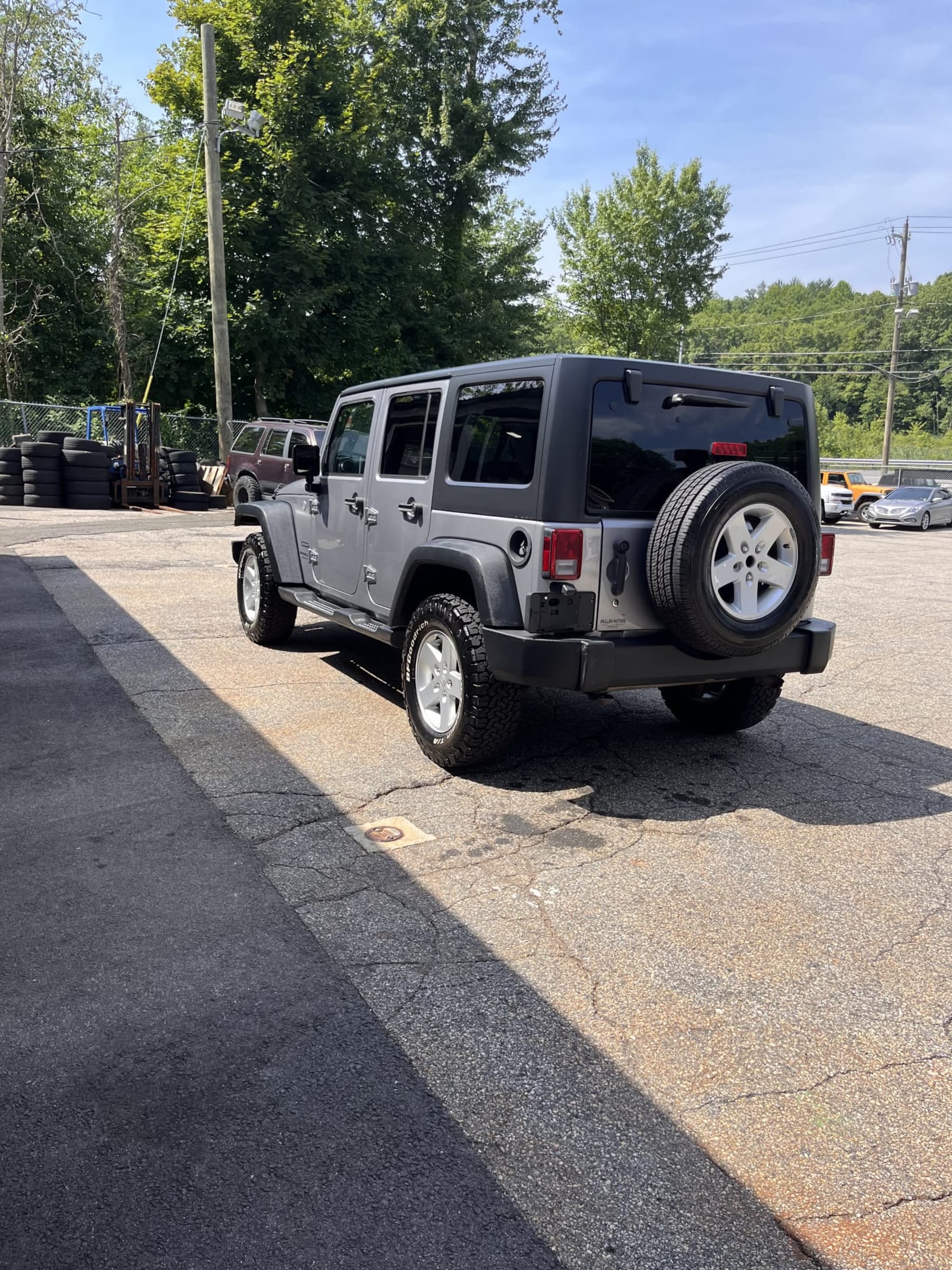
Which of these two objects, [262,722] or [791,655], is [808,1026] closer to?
[791,655]

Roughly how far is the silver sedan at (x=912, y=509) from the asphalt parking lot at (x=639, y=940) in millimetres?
22548

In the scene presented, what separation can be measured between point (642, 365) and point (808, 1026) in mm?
2970

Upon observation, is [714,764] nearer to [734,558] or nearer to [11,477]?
[734,558]

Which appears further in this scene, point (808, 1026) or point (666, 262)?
point (666, 262)

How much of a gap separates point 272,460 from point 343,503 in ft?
35.3

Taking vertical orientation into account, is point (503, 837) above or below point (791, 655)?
below

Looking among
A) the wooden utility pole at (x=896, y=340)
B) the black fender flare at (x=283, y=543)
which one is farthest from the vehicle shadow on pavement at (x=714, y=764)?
the wooden utility pole at (x=896, y=340)

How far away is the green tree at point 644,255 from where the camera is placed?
1585 inches

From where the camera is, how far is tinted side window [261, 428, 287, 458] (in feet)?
53.6

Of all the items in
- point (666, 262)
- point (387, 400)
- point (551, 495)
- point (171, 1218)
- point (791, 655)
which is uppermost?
point (666, 262)

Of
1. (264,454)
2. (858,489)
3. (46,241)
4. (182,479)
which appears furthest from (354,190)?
(858,489)

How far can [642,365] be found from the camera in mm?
4496

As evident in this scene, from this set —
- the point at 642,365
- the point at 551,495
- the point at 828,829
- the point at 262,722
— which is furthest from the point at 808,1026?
the point at 262,722

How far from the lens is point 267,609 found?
7438 millimetres
